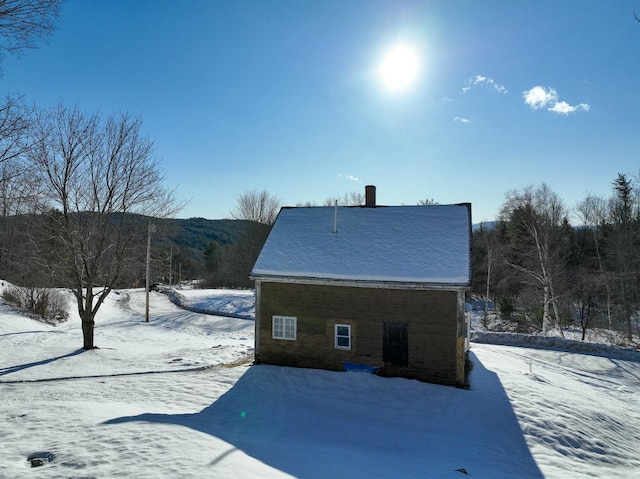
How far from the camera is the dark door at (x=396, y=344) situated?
14086 millimetres

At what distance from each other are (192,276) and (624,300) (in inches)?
3032

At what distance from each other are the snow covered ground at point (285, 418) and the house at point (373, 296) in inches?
35.5

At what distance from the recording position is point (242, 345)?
2102 cm

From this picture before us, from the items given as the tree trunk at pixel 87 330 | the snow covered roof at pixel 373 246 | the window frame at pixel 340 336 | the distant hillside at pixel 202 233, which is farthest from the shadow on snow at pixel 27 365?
the distant hillside at pixel 202 233

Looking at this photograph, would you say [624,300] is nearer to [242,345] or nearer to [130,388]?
[242,345]

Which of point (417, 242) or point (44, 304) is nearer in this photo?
point (417, 242)

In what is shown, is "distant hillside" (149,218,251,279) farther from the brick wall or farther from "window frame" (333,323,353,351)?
"window frame" (333,323,353,351)

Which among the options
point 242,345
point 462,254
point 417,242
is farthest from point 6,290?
point 462,254

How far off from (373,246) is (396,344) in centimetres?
416

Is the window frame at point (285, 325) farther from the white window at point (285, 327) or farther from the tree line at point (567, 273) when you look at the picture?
the tree line at point (567, 273)

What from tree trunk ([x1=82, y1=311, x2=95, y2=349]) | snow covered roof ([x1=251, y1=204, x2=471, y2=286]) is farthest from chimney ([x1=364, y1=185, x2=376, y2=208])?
tree trunk ([x1=82, y1=311, x2=95, y2=349])

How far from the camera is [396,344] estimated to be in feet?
46.6

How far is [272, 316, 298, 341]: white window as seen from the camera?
610 inches

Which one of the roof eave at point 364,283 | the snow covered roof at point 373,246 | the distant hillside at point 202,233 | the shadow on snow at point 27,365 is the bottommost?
the shadow on snow at point 27,365
